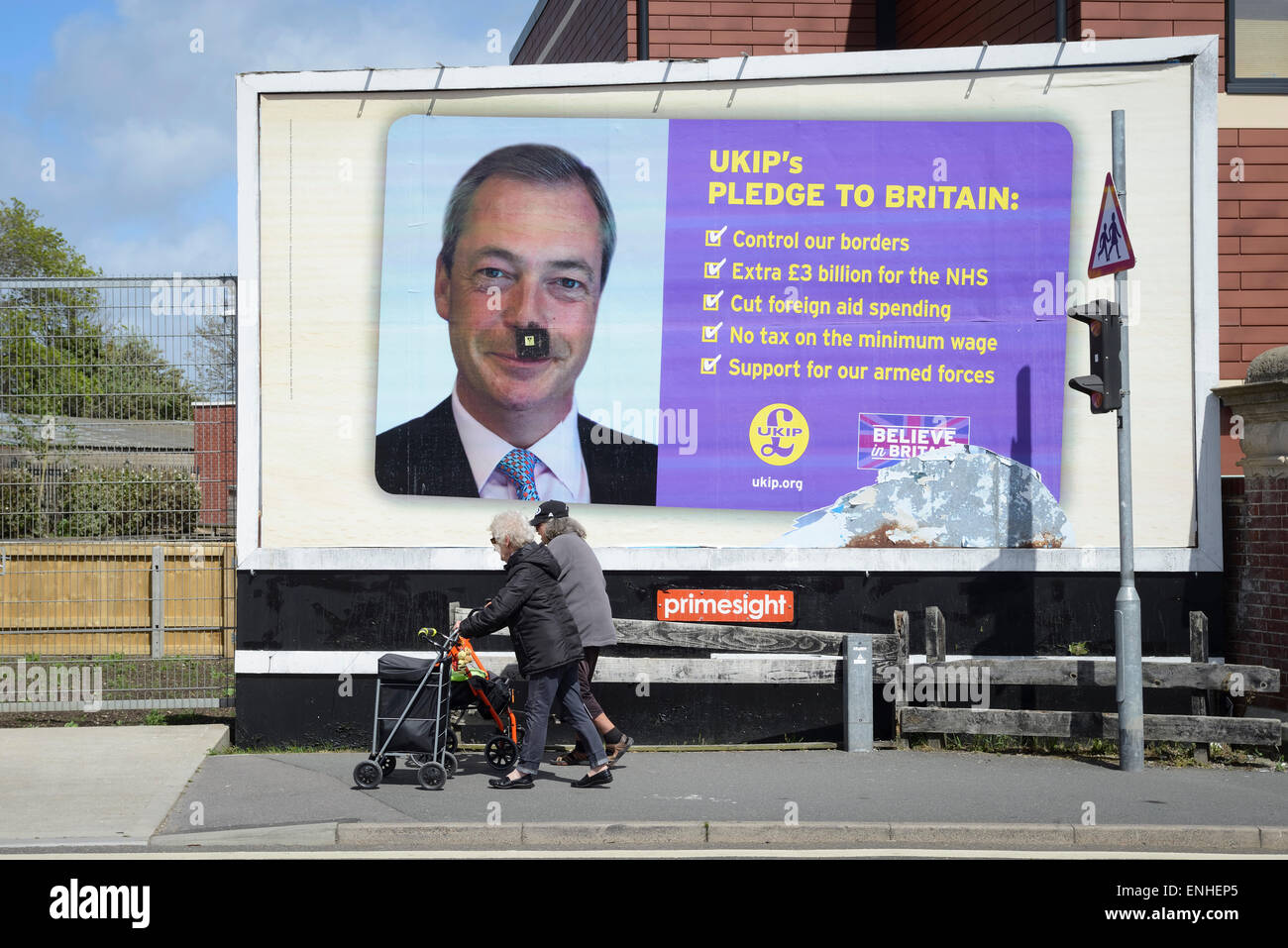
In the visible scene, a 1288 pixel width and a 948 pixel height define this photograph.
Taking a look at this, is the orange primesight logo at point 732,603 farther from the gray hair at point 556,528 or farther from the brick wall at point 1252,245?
the brick wall at point 1252,245

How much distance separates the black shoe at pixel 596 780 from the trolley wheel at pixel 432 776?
0.93 metres

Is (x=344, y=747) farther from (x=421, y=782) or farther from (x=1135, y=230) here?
(x=1135, y=230)

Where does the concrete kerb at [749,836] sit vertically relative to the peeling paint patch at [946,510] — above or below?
below

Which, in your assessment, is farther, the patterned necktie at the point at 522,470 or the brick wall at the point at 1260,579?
the patterned necktie at the point at 522,470

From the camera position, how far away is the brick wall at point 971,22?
13.0m

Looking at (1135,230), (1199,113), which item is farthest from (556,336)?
(1199,113)

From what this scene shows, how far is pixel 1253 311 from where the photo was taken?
39.7ft

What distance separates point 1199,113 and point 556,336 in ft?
18.7

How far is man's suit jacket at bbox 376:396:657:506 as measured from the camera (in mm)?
10391

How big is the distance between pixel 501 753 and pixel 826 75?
613 cm

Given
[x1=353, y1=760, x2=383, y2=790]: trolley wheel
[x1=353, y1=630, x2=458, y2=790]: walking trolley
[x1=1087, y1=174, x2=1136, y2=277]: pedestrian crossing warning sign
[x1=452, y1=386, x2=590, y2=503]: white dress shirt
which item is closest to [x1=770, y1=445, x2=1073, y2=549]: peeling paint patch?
[x1=452, y1=386, x2=590, y2=503]: white dress shirt

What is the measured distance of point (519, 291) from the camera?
10.5 metres

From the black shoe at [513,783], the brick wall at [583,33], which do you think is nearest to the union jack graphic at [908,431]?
the black shoe at [513,783]

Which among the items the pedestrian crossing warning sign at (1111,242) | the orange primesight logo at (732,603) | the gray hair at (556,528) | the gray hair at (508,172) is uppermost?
the gray hair at (508,172)
